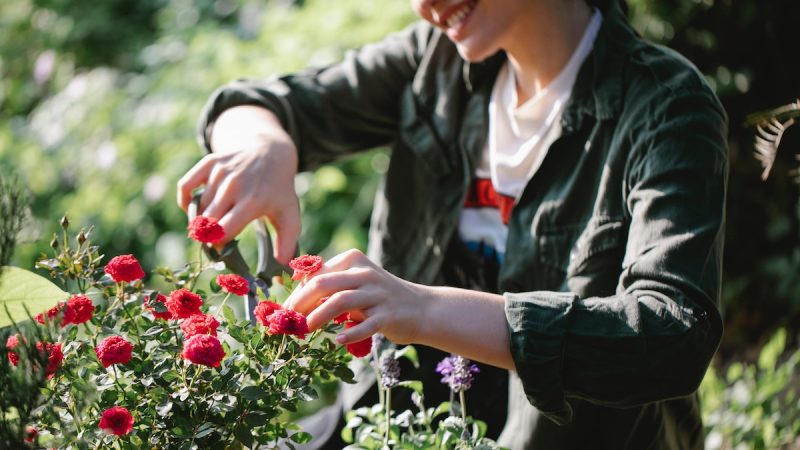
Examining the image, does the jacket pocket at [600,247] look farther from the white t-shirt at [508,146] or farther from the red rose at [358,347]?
the red rose at [358,347]

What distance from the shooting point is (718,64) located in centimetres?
327

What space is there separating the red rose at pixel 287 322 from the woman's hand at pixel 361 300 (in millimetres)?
29

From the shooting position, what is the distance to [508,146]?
1.71m

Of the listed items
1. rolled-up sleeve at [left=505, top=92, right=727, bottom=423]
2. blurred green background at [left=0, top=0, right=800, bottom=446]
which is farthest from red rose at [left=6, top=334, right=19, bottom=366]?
blurred green background at [left=0, top=0, right=800, bottom=446]

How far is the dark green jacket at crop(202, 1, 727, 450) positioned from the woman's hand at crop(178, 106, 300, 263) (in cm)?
22

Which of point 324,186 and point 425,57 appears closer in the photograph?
point 425,57

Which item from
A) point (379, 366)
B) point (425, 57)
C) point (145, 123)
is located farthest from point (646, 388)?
point (145, 123)

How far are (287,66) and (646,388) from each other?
258 cm

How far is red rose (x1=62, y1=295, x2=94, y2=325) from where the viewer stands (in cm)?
117

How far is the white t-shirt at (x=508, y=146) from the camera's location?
1.63 metres

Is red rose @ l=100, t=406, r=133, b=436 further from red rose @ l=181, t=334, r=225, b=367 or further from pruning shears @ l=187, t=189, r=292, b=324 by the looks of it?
pruning shears @ l=187, t=189, r=292, b=324

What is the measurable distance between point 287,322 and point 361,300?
0.10 m

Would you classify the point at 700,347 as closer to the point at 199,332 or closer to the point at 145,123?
the point at 199,332

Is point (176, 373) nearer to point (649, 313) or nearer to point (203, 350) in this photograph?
point (203, 350)
